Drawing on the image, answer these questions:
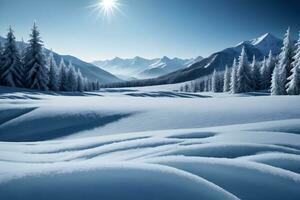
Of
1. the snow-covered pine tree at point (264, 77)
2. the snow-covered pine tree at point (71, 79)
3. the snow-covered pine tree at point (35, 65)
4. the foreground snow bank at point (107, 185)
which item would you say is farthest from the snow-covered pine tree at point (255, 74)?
the foreground snow bank at point (107, 185)

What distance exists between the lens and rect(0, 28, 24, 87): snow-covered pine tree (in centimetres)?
3647

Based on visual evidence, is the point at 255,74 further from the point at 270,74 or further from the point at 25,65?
the point at 25,65

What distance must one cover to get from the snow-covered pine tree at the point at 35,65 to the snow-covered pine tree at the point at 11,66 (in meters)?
1.01

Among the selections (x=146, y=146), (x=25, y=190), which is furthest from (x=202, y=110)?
(x=25, y=190)

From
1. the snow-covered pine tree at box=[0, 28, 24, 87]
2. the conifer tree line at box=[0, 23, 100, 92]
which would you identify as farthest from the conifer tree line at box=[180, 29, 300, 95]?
the snow-covered pine tree at box=[0, 28, 24, 87]

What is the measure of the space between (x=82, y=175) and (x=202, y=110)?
7.36 m

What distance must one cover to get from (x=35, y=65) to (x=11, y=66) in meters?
3.30

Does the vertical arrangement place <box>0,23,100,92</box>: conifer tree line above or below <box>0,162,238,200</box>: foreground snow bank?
above

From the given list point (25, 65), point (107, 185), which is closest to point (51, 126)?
point (107, 185)

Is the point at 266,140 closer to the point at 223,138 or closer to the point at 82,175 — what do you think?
the point at 223,138

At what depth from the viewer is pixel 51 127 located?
861cm

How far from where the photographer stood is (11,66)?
36.5 meters

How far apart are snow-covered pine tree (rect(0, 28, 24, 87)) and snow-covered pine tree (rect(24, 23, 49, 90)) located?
1.01 metres

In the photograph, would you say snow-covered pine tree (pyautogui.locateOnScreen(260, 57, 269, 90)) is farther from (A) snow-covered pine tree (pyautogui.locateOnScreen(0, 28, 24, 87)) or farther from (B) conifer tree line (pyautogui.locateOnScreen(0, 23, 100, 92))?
(A) snow-covered pine tree (pyautogui.locateOnScreen(0, 28, 24, 87))
